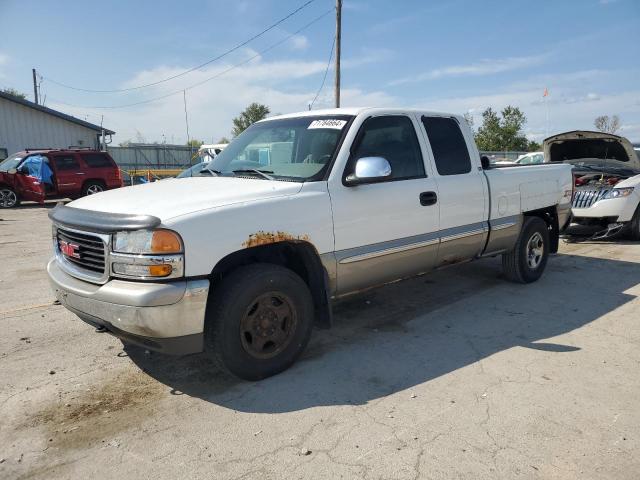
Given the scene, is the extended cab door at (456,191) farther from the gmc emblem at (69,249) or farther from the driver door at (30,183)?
the driver door at (30,183)

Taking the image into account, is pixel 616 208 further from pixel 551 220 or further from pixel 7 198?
pixel 7 198

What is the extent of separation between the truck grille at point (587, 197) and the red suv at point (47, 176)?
48.1 feet

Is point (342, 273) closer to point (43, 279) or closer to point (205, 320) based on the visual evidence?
point (205, 320)

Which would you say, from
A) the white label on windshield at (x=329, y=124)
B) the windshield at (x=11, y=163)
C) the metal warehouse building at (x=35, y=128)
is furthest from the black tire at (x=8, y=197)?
the white label on windshield at (x=329, y=124)

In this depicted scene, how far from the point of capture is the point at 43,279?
20.9 feet

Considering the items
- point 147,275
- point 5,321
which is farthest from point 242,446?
point 5,321

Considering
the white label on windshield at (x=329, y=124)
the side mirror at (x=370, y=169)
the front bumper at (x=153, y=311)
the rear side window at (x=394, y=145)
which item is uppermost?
the white label on windshield at (x=329, y=124)

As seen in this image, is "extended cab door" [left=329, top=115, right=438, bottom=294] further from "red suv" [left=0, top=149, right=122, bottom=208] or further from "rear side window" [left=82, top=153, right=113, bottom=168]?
"rear side window" [left=82, top=153, right=113, bottom=168]

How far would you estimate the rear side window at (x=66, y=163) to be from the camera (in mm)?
16578

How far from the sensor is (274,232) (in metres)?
3.36

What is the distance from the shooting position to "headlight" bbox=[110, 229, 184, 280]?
2.94 m

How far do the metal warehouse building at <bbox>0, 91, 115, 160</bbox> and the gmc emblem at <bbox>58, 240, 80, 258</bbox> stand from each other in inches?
939

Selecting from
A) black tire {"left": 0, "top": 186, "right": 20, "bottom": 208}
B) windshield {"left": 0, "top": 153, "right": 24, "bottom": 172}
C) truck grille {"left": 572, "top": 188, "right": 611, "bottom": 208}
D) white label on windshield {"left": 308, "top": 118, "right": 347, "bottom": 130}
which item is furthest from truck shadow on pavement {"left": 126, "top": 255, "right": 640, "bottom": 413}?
windshield {"left": 0, "top": 153, "right": 24, "bottom": 172}

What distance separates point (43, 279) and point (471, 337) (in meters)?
5.35
